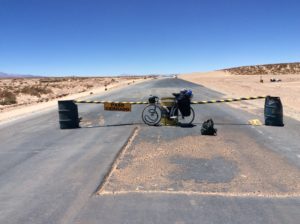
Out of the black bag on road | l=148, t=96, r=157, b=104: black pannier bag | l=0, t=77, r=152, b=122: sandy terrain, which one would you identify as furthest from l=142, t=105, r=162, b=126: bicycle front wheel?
l=0, t=77, r=152, b=122: sandy terrain

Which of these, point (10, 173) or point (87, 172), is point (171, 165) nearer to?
point (87, 172)

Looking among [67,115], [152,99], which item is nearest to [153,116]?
[152,99]

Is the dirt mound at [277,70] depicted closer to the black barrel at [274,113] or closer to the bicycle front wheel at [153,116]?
the black barrel at [274,113]

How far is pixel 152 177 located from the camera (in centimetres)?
773

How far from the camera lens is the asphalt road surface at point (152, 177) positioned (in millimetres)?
5824

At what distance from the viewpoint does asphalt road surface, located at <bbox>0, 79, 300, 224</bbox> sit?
19.1 feet

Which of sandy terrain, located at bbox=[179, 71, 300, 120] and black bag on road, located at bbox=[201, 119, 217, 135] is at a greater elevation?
black bag on road, located at bbox=[201, 119, 217, 135]

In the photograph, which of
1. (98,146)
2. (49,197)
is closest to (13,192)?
(49,197)

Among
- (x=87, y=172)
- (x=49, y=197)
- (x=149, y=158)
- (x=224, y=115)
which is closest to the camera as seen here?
(x=49, y=197)

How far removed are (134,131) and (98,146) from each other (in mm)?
2626

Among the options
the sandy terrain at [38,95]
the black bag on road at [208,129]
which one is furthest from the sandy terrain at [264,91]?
the sandy terrain at [38,95]

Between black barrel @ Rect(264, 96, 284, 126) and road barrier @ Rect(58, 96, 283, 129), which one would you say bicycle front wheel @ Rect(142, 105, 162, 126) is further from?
black barrel @ Rect(264, 96, 284, 126)

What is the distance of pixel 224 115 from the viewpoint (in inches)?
700

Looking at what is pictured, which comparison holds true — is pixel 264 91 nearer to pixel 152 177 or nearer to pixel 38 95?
pixel 38 95
